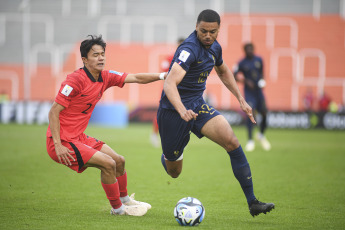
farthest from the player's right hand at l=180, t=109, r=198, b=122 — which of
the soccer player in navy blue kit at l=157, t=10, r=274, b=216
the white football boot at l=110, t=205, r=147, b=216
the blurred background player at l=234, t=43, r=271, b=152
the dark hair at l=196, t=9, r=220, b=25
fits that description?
the blurred background player at l=234, t=43, r=271, b=152

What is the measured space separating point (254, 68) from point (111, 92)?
62.8ft

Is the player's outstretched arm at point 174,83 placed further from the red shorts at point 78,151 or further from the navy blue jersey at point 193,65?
the red shorts at point 78,151

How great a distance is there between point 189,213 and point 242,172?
2.81ft

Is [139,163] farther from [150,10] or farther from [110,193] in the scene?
[150,10]

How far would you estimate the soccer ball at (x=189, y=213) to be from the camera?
545cm

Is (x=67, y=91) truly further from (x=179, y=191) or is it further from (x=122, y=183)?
(x=179, y=191)

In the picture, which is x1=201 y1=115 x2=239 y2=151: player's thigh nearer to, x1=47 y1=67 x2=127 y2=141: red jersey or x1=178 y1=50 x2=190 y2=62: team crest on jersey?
x1=178 y1=50 x2=190 y2=62: team crest on jersey

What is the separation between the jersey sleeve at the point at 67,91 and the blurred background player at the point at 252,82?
8570 millimetres

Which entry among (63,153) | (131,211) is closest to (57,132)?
(63,153)

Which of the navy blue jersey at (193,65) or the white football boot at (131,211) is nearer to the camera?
the navy blue jersey at (193,65)

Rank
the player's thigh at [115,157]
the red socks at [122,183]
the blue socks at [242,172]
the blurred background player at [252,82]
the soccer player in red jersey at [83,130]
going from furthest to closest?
the blurred background player at [252,82]
the red socks at [122,183]
the player's thigh at [115,157]
the blue socks at [242,172]
the soccer player in red jersey at [83,130]

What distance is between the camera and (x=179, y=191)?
25.7ft

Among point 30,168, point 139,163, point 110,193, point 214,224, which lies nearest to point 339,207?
point 214,224

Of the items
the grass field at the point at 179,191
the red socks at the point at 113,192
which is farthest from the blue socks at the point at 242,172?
the red socks at the point at 113,192
